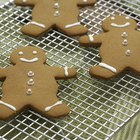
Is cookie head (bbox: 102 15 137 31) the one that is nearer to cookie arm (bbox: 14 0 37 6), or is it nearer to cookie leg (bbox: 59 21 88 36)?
cookie leg (bbox: 59 21 88 36)

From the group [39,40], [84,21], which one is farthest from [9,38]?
[84,21]

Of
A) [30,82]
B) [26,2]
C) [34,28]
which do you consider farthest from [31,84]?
[26,2]

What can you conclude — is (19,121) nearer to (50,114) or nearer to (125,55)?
(50,114)

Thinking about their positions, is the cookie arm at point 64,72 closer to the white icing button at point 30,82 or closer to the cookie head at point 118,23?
the white icing button at point 30,82

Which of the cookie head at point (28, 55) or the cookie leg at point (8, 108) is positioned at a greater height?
the cookie head at point (28, 55)

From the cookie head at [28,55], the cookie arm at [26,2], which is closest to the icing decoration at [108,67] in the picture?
the cookie head at [28,55]

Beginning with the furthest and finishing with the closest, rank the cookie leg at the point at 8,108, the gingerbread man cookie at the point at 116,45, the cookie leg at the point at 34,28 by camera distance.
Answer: the cookie leg at the point at 34,28, the gingerbread man cookie at the point at 116,45, the cookie leg at the point at 8,108

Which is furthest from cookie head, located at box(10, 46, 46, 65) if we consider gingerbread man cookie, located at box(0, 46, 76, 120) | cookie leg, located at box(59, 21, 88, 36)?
cookie leg, located at box(59, 21, 88, 36)
